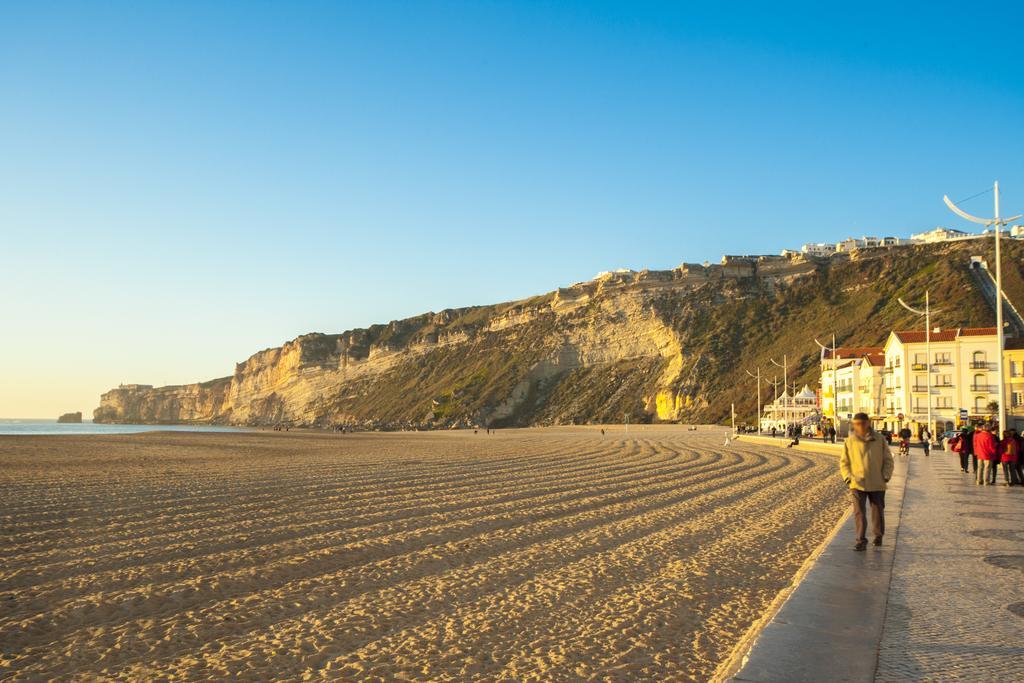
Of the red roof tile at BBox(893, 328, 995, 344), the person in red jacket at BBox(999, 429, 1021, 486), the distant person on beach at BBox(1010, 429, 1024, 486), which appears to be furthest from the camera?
the red roof tile at BBox(893, 328, 995, 344)

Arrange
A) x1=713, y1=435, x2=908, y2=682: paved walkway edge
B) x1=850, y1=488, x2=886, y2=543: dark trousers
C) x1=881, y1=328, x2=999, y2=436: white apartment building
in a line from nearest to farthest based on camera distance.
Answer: x1=713, y1=435, x2=908, y2=682: paved walkway edge → x1=850, y1=488, x2=886, y2=543: dark trousers → x1=881, y1=328, x2=999, y2=436: white apartment building

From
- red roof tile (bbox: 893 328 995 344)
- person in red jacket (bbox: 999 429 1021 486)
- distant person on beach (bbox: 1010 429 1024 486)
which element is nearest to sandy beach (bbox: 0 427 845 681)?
person in red jacket (bbox: 999 429 1021 486)

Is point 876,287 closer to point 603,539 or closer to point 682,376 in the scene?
point 682,376

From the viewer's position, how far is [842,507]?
14.0 m

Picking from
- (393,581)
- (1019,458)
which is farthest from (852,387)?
(393,581)

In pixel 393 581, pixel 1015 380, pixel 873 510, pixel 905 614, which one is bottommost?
pixel 393 581

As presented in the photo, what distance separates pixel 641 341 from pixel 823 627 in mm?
117199

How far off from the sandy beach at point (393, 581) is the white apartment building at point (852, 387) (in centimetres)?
5669

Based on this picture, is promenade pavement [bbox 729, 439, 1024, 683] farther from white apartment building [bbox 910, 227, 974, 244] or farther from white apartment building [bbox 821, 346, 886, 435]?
white apartment building [bbox 910, 227, 974, 244]

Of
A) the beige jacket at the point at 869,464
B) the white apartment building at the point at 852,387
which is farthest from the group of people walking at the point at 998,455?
the white apartment building at the point at 852,387

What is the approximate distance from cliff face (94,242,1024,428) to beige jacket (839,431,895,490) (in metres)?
83.9

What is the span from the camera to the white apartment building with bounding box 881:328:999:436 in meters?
61.2

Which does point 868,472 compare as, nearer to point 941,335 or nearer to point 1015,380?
point 1015,380

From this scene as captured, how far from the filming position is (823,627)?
17.0ft
